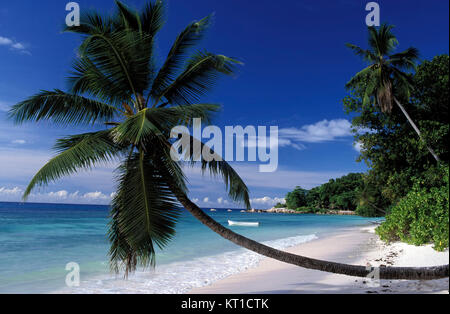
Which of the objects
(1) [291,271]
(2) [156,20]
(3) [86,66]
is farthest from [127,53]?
(1) [291,271]

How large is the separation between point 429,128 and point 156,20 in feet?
30.6

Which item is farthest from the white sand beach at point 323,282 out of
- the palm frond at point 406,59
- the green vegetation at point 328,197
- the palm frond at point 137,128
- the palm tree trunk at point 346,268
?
the green vegetation at point 328,197

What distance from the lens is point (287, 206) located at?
9944cm

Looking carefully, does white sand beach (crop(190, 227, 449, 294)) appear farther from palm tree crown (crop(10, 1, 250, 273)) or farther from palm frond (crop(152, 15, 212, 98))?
palm frond (crop(152, 15, 212, 98))

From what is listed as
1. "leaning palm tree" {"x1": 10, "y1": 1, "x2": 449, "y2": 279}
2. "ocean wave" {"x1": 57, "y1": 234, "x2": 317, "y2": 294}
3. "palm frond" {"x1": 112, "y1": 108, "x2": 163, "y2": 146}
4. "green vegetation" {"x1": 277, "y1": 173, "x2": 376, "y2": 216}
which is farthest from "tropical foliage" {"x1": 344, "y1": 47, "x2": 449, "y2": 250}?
"green vegetation" {"x1": 277, "y1": 173, "x2": 376, "y2": 216}

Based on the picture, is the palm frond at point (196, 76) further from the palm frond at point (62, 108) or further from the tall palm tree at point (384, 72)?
the tall palm tree at point (384, 72)

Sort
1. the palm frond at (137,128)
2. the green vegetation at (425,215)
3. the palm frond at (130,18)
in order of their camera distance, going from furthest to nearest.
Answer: the green vegetation at (425,215), the palm frond at (130,18), the palm frond at (137,128)

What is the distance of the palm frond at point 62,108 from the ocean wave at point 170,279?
4.42m

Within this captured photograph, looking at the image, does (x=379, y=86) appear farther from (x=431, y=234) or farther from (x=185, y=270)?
(x=185, y=270)

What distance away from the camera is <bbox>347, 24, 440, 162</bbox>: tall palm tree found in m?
11.0

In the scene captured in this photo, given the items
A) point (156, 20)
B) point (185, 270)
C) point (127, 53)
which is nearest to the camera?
point (127, 53)

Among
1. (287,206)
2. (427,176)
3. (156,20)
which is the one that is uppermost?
(156,20)

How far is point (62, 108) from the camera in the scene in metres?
5.35

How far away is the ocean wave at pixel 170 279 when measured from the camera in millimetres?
7715
